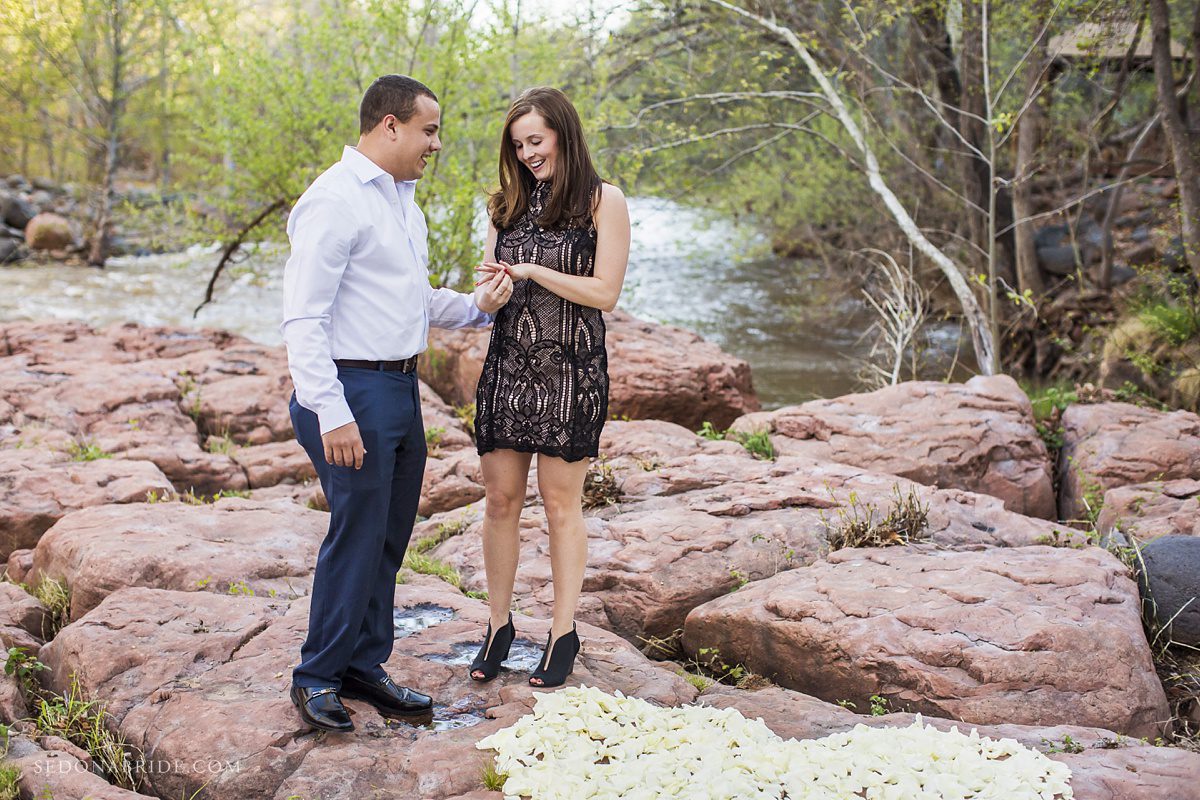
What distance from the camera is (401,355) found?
327cm

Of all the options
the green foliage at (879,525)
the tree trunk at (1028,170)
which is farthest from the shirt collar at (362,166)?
the tree trunk at (1028,170)

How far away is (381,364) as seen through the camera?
3238 millimetres

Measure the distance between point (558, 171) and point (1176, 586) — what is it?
3494mm

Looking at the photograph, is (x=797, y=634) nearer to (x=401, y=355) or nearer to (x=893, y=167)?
(x=401, y=355)

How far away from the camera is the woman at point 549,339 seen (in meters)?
3.48

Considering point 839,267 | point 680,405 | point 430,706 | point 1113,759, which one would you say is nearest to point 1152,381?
point 680,405

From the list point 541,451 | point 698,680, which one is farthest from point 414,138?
point 698,680

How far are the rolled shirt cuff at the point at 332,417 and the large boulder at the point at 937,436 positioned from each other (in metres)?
4.21

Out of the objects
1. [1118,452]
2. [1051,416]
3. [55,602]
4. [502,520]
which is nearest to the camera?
[502,520]

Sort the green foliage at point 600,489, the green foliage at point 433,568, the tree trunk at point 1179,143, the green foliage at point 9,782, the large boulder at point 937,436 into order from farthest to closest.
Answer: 1. the tree trunk at point 1179,143
2. the large boulder at point 937,436
3. the green foliage at point 600,489
4. the green foliage at point 433,568
5. the green foliage at point 9,782

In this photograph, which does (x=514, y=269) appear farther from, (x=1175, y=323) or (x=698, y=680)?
(x=1175, y=323)

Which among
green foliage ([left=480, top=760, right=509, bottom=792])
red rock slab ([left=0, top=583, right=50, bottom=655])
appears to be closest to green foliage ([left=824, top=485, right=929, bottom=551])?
green foliage ([left=480, top=760, right=509, bottom=792])

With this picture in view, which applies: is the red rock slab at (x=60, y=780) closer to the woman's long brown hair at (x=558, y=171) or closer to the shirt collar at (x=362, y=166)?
the shirt collar at (x=362, y=166)

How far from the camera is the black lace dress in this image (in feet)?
11.7
